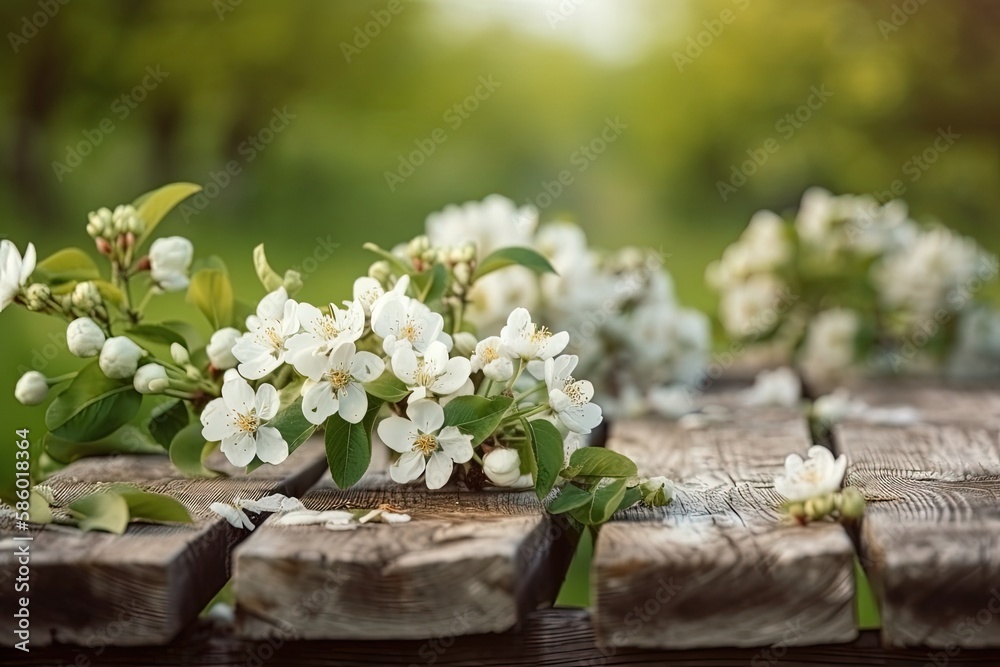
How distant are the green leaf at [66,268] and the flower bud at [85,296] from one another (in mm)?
79

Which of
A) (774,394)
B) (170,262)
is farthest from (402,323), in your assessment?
(774,394)

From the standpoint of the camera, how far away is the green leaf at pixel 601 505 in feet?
3.71

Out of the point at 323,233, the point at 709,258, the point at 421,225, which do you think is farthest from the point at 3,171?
the point at 709,258

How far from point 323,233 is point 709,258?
7.02 feet

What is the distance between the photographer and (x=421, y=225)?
552cm

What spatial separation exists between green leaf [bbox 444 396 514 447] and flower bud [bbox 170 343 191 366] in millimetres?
395

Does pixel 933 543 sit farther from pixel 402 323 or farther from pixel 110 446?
pixel 110 446

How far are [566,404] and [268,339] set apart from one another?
1.17 feet

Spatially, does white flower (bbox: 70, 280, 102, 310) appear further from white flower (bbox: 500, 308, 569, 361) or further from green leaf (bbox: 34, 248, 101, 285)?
white flower (bbox: 500, 308, 569, 361)

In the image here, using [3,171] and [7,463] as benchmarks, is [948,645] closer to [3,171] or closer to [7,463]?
[7,463]

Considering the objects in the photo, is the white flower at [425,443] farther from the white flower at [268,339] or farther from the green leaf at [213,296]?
the green leaf at [213,296]

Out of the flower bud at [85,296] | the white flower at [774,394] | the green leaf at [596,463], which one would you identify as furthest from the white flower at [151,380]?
the white flower at [774,394]

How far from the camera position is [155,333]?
1438 mm

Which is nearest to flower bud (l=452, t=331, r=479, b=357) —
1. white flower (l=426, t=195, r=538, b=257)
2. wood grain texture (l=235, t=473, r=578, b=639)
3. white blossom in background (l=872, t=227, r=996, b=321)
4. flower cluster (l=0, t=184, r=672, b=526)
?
flower cluster (l=0, t=184, r=672, b=526)
